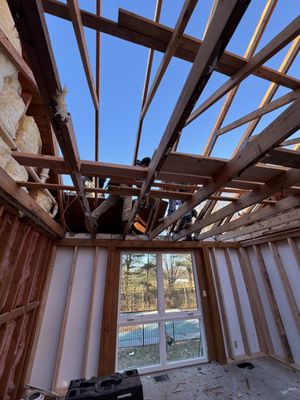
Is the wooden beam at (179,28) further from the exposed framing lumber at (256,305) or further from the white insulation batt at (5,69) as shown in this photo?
the exposed framing lumber at (256,305)

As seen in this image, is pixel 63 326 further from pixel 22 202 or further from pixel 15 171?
pixel 15 171

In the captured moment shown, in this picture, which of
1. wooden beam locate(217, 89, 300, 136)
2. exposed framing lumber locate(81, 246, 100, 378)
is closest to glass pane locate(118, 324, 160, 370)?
exposed framing lumber locate(81, 246, 100, 378)

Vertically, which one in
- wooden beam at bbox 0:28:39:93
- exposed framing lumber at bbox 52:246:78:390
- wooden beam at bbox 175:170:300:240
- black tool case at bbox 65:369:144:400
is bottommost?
black tool case at bbox 65:369:144:400

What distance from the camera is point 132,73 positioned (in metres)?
2.23

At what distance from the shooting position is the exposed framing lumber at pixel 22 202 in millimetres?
1896

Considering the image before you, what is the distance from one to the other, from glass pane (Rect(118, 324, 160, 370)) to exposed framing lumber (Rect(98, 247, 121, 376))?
29 cm

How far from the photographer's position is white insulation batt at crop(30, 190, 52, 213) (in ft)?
9.20

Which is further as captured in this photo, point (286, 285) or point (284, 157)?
point (286, 285)

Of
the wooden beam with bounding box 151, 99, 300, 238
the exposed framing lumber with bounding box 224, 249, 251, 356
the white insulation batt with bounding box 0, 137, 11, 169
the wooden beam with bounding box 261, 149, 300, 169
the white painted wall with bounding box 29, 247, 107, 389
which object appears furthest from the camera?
the exposed framing lumber with bounding box 224, 249, 251, 356

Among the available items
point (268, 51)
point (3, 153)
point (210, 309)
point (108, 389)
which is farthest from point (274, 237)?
point (3, 153)

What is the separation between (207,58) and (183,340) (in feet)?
16.5

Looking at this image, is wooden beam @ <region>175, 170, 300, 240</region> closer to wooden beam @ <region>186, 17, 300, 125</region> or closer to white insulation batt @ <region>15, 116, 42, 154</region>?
wooden beam @ <region>186, 17, 300, 125</region>

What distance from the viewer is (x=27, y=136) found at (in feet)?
7.78

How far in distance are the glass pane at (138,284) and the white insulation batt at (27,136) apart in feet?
9.60
